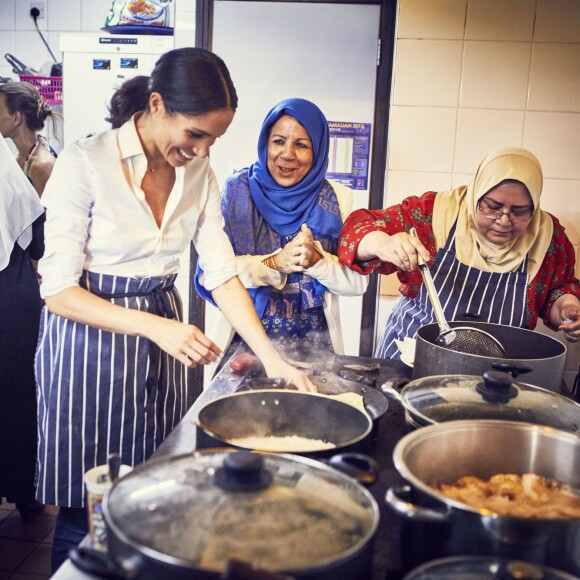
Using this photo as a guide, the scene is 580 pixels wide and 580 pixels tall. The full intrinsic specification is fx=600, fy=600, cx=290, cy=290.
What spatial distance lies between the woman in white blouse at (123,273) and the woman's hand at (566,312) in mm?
999

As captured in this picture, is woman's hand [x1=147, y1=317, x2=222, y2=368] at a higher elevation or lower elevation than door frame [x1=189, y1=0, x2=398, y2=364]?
lower

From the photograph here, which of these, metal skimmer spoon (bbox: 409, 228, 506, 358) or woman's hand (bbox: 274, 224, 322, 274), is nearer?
metal skimmer spoon (bbox: 409, 228, 506, 358)

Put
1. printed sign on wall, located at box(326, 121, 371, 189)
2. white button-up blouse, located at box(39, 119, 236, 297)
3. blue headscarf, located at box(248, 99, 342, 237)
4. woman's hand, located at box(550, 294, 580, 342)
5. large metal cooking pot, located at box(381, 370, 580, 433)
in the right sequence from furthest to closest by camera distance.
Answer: printed sign on wall, located at box(326, 121, 371, 189) → blue headscarf, located at box(248, 99, 342, 237) → woman's hand, located at box(550, 294, 580, 342) → white button-up blouse, located at box(39, 119, 236, 297) → large metal cooking pot, located at box(381, 370, 580, 433)

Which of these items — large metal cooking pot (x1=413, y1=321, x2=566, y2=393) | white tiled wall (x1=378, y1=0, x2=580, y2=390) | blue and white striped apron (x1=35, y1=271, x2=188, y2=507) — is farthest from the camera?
white tiled wall (x1=378, y1=0, x2=580, y2=390)

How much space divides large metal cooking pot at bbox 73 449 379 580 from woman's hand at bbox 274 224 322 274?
47.1 inches

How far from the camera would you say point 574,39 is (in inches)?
103

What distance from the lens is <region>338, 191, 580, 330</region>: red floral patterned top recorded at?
1995mm

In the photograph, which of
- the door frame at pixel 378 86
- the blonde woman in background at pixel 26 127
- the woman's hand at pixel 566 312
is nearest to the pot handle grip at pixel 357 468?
the woman's hand at pixel 566 312

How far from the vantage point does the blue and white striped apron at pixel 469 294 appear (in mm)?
2004

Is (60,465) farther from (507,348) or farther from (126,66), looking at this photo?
(126,66)

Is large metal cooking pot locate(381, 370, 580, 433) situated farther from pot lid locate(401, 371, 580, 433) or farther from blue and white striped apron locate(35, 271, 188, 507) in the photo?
blue and white striped apron locate(35, 271, 188, 507)

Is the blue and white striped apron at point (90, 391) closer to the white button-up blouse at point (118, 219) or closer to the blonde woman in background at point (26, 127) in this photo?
the white button-up blouse at point (118, 219)

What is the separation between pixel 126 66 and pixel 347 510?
343cm

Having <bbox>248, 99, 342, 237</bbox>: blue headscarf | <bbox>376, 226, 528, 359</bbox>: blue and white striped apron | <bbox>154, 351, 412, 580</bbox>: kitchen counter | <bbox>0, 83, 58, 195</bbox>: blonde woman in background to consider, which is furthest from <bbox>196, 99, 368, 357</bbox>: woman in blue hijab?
<bbox>0, 83, 58, 195</bbox>: blonde woman in background
